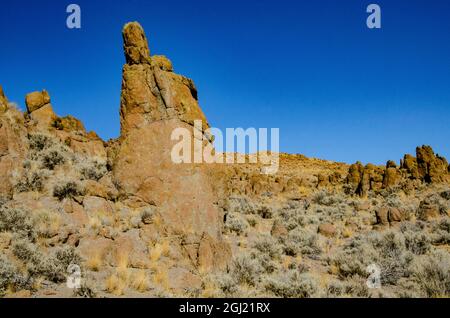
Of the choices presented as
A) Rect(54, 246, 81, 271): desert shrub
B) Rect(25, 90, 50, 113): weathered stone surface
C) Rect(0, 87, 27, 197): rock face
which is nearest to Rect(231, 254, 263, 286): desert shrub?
Rect(54, 246, 81, 271): desert shrub

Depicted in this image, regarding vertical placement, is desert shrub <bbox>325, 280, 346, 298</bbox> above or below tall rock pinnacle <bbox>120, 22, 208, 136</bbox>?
below

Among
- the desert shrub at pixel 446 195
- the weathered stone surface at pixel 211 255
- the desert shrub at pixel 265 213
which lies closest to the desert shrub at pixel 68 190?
the weathered stone surface at pixel 211 255

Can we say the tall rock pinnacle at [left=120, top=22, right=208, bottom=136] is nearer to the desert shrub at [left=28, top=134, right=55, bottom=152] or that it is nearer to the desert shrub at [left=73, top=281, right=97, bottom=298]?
the desert shrub at [left=28, top=134, right=55, bottom=152]

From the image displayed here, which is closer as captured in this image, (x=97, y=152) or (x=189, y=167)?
(x=189, y=167)

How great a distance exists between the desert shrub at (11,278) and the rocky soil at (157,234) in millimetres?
19

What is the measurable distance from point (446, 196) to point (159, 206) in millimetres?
20046

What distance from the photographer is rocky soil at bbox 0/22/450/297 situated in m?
7.80

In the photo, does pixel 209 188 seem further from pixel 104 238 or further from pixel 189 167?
pixel 104 238

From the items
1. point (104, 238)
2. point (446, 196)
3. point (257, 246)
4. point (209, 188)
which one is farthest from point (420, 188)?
point (104, 238)

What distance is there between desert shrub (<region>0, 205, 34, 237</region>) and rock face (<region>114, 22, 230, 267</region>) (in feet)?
9.68

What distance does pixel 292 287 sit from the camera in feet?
26.7

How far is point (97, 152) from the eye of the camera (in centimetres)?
2078

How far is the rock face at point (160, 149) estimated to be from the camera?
10.4m

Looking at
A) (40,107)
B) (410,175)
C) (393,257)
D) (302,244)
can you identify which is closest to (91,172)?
(302,244)
